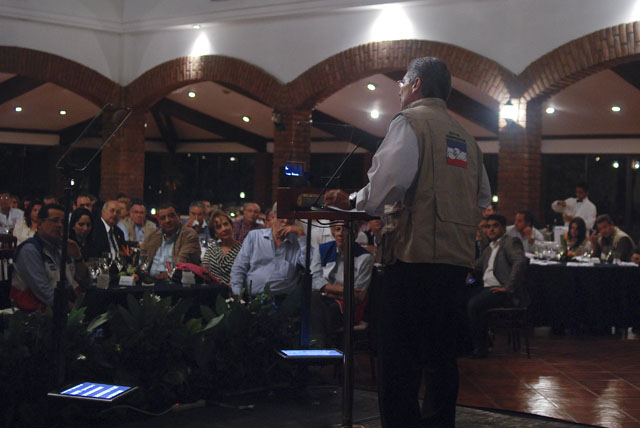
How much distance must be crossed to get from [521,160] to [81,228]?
523 cm

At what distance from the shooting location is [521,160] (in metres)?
9.90

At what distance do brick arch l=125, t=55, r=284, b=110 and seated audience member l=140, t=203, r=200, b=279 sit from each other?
4.63 m

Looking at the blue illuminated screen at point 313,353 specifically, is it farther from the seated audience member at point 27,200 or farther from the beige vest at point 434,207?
the seated audience member at point 27,200

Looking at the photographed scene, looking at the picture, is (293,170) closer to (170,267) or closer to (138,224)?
(170,267)

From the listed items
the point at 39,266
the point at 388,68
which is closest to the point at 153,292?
the point at 39,266

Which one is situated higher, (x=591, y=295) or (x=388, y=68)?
(x=388, y=68)

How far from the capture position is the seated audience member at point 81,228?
6.94 m

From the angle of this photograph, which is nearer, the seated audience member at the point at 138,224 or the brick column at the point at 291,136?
the seated audience member at the point at 138,224

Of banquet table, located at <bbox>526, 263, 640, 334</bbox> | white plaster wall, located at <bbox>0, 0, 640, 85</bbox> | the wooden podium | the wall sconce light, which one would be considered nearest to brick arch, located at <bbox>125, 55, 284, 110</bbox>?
white plaster wall, located at <bbox>0, 0, 640, 85</bbox>

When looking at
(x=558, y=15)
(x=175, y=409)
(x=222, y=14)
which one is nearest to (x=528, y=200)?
(x=558, y=15)

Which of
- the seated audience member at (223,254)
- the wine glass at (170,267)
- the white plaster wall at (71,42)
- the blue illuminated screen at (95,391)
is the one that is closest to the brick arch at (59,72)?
the white plaster wall at (71,42)

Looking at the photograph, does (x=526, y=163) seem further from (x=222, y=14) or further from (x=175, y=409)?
(x=175, y=409)

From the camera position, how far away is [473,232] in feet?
11.1

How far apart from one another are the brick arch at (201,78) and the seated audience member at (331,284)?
5571mm
